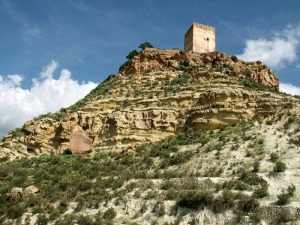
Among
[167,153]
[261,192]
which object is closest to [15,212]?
[167,153]

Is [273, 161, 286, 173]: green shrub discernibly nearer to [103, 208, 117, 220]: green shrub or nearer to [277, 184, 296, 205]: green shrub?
[277, 184, 296, 205]: green shrub

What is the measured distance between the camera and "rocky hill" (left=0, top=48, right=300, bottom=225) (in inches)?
716

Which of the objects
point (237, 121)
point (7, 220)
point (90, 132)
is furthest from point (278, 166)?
point (90, 132)

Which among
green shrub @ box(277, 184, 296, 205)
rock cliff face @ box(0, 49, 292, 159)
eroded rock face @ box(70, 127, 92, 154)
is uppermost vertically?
rock cliff face @ box(0, 49, 292, 159)

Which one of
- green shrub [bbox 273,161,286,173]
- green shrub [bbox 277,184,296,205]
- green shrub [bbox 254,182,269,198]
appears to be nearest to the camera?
green shrub [bbox 277,184,296,205]

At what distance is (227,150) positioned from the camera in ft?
78.0

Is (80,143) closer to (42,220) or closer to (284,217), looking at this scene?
(42,220)

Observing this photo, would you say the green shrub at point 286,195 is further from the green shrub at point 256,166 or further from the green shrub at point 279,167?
the green shrub at point 256,166

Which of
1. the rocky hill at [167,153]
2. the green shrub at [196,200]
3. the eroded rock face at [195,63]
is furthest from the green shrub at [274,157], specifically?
the eroded rock face at [195,63]

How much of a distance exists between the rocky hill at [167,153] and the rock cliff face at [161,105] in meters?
0.09

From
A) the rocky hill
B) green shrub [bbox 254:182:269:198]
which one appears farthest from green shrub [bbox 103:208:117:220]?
green shrub [bbox 254:182:269:198]

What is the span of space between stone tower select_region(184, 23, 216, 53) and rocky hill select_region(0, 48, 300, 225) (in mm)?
4141

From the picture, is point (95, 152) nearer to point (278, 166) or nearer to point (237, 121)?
point (237, 121)

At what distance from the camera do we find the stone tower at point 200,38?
4472 cm
